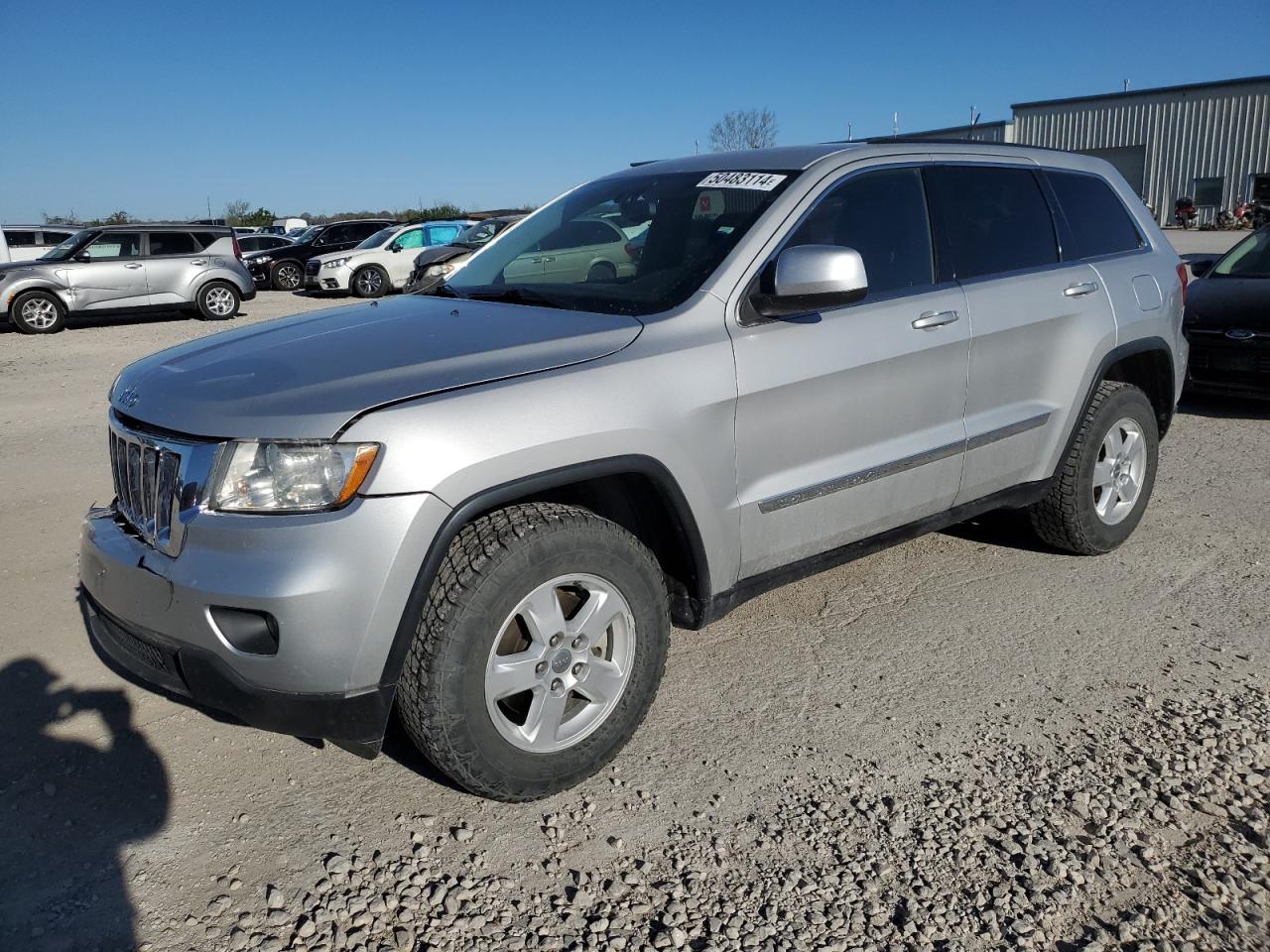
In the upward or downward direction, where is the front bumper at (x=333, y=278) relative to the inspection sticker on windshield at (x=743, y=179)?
downward

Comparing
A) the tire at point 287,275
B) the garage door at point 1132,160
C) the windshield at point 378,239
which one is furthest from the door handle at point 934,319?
the garage door at point 1132,160

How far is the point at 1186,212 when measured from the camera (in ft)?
123

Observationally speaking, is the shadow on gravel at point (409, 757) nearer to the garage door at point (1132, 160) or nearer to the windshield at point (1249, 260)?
the windshield at point (1249, 260)

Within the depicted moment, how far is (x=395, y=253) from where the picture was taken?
20.1 metres

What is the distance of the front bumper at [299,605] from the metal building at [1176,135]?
1468 inches

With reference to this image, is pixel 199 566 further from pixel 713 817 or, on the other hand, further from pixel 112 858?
pixel 713 817

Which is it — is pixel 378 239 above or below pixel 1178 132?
below

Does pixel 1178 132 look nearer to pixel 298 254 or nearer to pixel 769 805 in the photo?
pixel 298 254

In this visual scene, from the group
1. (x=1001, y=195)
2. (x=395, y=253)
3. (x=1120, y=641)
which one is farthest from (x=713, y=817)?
(x=395, y=253)

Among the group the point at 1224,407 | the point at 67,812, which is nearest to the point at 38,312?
the point at 67,812

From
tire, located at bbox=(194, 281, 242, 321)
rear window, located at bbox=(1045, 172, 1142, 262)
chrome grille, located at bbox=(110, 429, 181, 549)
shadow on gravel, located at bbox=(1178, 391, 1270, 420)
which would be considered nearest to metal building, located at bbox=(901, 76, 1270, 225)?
tire, located at bbox=(194, 281, 242, 321)

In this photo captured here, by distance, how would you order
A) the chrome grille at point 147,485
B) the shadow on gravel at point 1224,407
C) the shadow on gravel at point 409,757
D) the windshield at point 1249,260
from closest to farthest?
the chrome grille at point 147,485 → the shadow on gravel at point 409,757 → the shadow on gravel at point 1224,407 → the windshield at point 1249,260

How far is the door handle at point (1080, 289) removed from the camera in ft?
13.8

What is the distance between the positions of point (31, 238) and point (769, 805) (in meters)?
23.4
